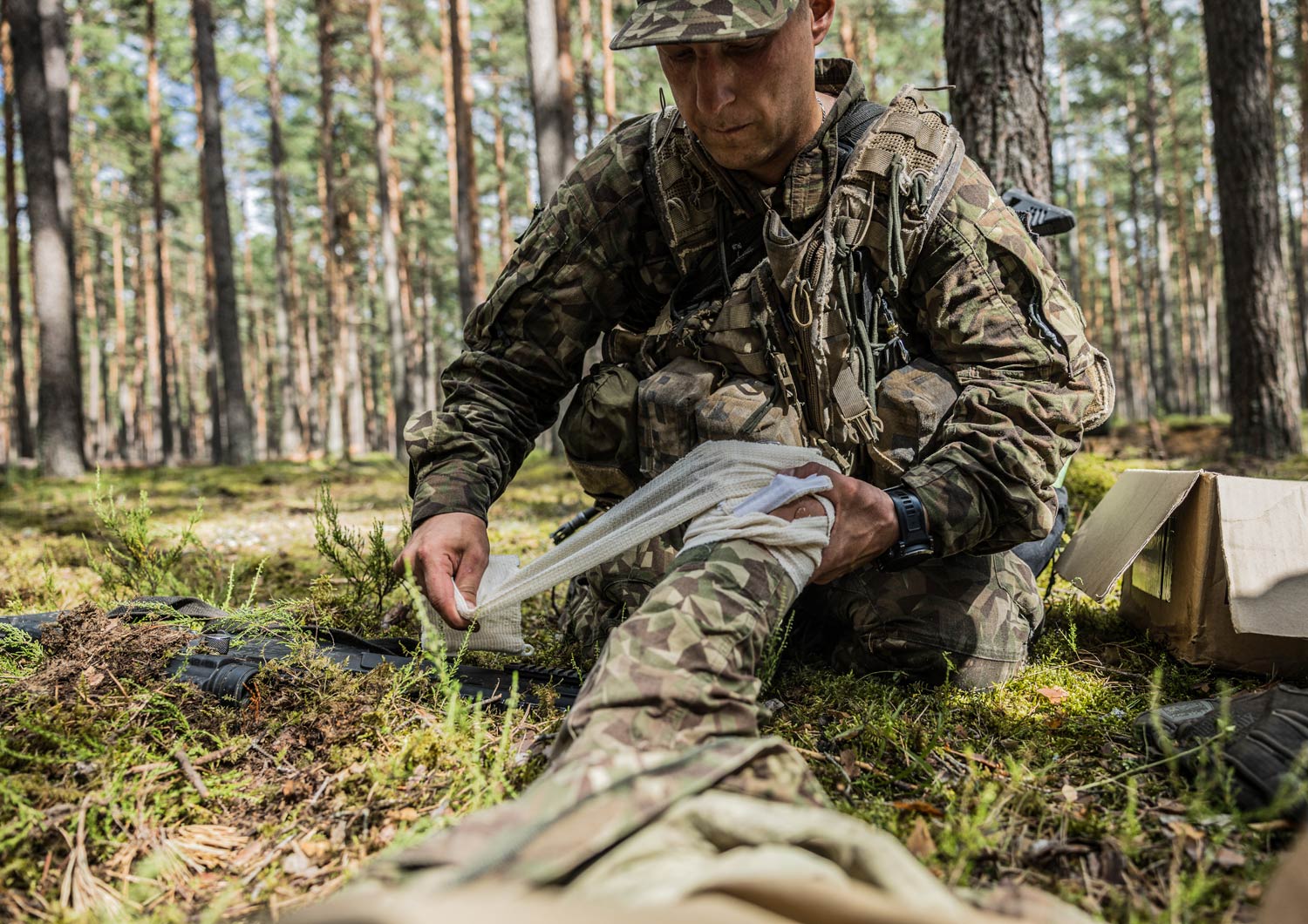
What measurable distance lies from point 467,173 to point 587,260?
1336cm

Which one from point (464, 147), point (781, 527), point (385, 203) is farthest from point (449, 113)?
point (781, 527)

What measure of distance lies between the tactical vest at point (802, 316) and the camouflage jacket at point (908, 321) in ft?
0.27

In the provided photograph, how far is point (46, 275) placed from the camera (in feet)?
34.8

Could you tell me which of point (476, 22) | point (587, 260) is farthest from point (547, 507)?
point (476, 22)

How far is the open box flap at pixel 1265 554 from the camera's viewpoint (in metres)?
2.22

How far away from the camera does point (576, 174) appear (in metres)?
2.75

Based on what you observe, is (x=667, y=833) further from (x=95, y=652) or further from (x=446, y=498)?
(x=95, y=652)

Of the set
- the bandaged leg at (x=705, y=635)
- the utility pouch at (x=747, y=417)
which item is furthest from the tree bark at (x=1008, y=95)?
the bandaged leg at (x=705, y=635)

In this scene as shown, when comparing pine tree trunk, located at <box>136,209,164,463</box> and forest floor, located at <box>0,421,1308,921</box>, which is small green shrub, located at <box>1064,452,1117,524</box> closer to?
forest floor, located at <box>0,421,1308,921</box>

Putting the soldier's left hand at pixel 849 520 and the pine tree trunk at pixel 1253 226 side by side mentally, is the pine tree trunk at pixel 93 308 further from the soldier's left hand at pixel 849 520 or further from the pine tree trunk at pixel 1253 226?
the soldier's left hand at pixel 849 520

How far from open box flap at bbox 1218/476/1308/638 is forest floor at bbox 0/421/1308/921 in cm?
27

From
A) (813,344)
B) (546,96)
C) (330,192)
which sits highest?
(330,192)

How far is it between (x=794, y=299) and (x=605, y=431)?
76 centimetres

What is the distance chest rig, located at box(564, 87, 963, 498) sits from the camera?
7.57 ft
